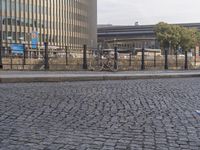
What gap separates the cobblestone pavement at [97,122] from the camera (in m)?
5.40

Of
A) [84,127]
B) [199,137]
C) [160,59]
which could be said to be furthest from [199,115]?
[160,59]

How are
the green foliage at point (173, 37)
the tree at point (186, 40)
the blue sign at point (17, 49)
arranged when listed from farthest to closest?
the tree at point (186, 40), the green foliage at point (173, 37), the blue sign at point (17, 49)

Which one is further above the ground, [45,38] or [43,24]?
[43,24]

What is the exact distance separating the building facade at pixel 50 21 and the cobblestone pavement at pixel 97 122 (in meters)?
62.3

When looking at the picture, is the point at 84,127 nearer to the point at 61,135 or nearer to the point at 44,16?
the point at 61,135

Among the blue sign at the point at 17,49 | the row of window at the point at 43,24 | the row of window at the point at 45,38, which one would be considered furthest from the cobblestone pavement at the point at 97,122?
the row of window at the point at 43,24

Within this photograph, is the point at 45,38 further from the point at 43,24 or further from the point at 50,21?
the point at 50,21

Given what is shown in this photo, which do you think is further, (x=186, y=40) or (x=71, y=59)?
(x=186, y=40)

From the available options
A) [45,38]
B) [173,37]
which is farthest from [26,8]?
[173,37]

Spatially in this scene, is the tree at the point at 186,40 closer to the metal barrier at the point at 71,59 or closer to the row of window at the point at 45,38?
the row of window at the point at 45,38

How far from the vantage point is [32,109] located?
8102mm

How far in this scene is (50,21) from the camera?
3770 inches

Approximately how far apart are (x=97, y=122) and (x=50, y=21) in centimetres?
9058

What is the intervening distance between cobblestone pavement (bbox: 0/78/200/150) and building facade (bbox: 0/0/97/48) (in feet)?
204
